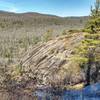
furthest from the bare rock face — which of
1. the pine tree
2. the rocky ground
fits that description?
the pine tree

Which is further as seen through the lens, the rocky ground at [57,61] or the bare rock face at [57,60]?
the bare rock face at [57,60]

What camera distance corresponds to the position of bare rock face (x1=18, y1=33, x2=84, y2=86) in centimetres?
3919

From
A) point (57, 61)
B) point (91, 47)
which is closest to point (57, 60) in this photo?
point (57, 61)

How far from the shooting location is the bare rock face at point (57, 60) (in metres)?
39.2

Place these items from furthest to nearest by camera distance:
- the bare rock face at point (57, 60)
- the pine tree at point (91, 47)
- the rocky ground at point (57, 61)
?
1. the bare rock face at point (57, 60)
2. the rocky ground at point (57, 61)
3. the pine tree at point (91, 47)

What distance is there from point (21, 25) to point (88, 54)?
14551cm

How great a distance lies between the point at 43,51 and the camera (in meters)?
48.2

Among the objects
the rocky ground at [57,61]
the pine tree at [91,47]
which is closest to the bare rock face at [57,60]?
the rocky ground at [57,61]

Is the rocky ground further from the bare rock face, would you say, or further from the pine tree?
the pine tree

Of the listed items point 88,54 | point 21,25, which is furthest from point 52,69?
point 21,25

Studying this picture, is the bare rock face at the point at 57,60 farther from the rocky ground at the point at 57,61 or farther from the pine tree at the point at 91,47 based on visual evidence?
the pine tree at the point at 91,47

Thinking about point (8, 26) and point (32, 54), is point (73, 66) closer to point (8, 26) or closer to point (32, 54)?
point (32, 54)

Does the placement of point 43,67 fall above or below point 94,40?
below

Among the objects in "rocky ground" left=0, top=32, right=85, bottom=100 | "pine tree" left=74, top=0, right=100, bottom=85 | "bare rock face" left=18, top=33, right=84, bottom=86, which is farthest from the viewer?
"bare rock face" left=18, top=33, right=84, bottom=86
